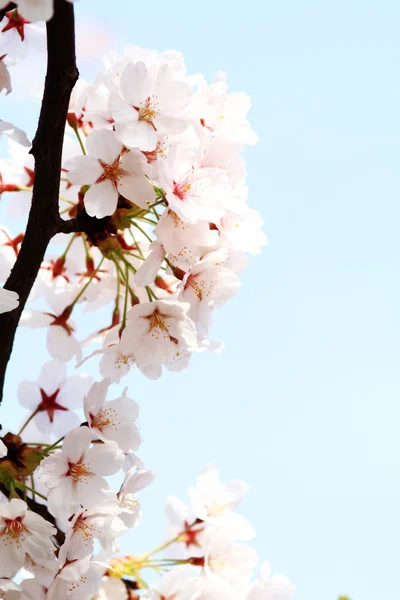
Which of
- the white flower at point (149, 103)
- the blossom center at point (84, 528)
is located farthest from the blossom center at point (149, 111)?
the blossom center at point (84, 528)

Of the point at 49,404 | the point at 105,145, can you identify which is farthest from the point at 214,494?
the point at 105,145

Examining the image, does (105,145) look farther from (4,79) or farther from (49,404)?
(49,404)

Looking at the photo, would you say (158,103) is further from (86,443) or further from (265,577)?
(265,577)

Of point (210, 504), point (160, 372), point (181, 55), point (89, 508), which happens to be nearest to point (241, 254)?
point (160, 372)

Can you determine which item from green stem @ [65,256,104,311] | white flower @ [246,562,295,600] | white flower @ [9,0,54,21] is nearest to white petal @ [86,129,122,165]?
white flower @ [9,0,54,21]

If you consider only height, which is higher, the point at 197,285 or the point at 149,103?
the point at 149,103
